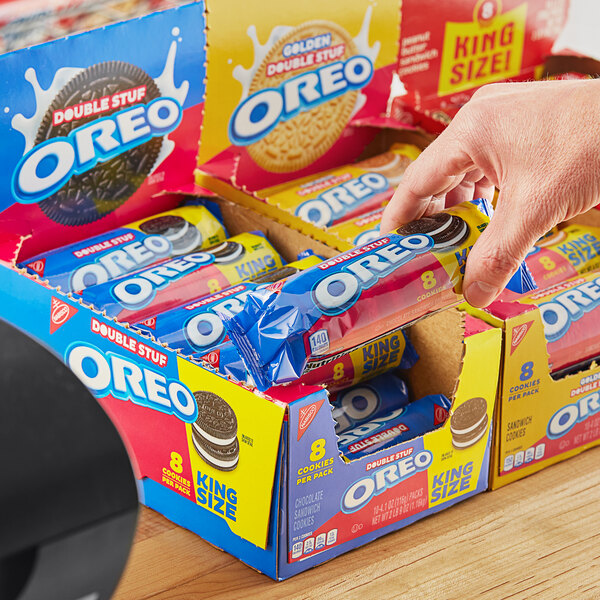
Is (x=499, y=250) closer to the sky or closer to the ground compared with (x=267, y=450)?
closer to the sky

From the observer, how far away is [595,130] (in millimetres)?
867

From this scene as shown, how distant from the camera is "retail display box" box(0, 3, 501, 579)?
3.42 feet

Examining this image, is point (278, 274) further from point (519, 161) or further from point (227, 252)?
point (519, 161)

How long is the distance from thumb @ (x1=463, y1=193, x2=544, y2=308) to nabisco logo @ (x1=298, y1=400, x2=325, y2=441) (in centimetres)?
22

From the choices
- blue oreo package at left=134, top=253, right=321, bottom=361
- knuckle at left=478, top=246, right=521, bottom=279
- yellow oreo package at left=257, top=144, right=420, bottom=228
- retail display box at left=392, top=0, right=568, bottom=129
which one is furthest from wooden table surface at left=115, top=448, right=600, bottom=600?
retail display box at left=392, top=0, right=568, bottom=129

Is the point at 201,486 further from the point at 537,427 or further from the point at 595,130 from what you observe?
the point at 595,130

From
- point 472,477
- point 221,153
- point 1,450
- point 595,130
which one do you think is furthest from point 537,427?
point 1,450

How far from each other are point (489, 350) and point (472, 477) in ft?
0.59

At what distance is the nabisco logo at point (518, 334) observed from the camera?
119 centimetres

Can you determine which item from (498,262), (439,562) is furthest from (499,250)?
(439,562)

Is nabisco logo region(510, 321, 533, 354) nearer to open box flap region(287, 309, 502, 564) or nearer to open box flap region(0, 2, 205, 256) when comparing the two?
open box flap region(287, 309, 502, 564)

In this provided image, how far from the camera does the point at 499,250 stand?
98 cm

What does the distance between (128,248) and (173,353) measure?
423 millimetres

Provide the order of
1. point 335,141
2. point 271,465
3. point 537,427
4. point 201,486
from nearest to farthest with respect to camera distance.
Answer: point 271,465, point 201,486, point 537,427, point 335,141
